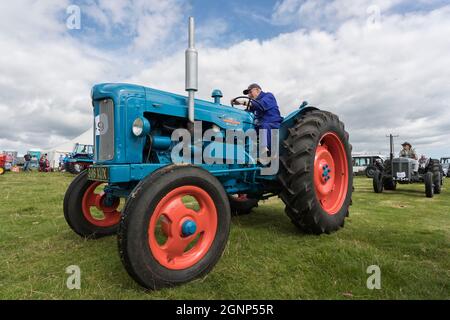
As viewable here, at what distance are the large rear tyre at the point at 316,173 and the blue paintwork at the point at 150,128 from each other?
0.33m

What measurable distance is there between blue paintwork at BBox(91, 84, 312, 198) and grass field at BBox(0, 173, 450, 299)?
79 centimetres

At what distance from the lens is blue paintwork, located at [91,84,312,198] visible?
291 centimetres

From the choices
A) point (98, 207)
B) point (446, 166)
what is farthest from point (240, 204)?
point (446, 166)

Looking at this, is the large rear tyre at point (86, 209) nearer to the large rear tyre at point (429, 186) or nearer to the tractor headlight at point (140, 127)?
the tractor headlight at point (140, 127)

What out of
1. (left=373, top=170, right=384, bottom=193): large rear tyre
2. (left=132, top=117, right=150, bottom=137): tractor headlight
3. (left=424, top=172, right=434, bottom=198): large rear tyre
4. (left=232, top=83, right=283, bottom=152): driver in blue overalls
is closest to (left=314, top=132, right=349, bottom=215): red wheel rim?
(left=232, top=83, right=283, bottom=152): driver in blue overalls

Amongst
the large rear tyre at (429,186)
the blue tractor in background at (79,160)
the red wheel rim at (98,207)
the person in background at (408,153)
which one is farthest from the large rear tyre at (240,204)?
the blue tractor in background at (79,160)

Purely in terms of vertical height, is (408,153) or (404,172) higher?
(408,153)

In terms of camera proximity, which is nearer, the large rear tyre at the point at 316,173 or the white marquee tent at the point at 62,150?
the large rear tyre at the point at 316,173

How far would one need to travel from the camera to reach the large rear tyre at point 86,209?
3.74 m

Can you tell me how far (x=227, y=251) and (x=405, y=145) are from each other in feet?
36.7

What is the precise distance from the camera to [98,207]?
3.96 meters

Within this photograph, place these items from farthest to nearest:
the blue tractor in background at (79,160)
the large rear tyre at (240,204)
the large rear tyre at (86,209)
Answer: the blue tractor in background at (79,160)
the large rear tyre at (240,204)
the large rear tyre at (86,209)

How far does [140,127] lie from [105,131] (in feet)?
1.42

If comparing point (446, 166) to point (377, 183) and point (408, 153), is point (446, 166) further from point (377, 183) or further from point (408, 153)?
point (377, 183)
